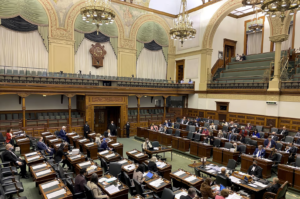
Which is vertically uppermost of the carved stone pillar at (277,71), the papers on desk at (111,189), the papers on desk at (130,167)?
the carved stone pillar at (277,71)

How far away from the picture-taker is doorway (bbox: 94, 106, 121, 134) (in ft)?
53.8

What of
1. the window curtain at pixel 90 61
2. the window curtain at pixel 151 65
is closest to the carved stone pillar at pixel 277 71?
the window curtain at pixel 151 65

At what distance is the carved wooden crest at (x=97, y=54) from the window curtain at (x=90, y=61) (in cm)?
28

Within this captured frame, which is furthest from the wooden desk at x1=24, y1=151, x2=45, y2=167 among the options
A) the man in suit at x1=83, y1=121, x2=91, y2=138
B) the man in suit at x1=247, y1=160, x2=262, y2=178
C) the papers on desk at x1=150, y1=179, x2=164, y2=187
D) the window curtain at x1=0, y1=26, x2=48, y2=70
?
the window curtain at x1=0, y1=26, x2=48, y2=70

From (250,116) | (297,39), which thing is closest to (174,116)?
(250,116)

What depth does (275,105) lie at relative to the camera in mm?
14445

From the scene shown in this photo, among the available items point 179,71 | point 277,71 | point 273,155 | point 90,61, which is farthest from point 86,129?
point 277,71

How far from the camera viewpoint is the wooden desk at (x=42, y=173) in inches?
228

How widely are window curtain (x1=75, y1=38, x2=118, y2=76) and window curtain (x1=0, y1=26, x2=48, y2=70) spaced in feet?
8.34

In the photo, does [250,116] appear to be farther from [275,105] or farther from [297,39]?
[297,39]

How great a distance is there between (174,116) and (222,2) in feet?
35.6

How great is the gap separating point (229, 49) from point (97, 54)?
14304 mm

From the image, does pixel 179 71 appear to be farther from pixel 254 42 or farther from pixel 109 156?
pixel 109 156

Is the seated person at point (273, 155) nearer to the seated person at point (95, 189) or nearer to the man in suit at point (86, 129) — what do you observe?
the seated person at point (95, 189)
